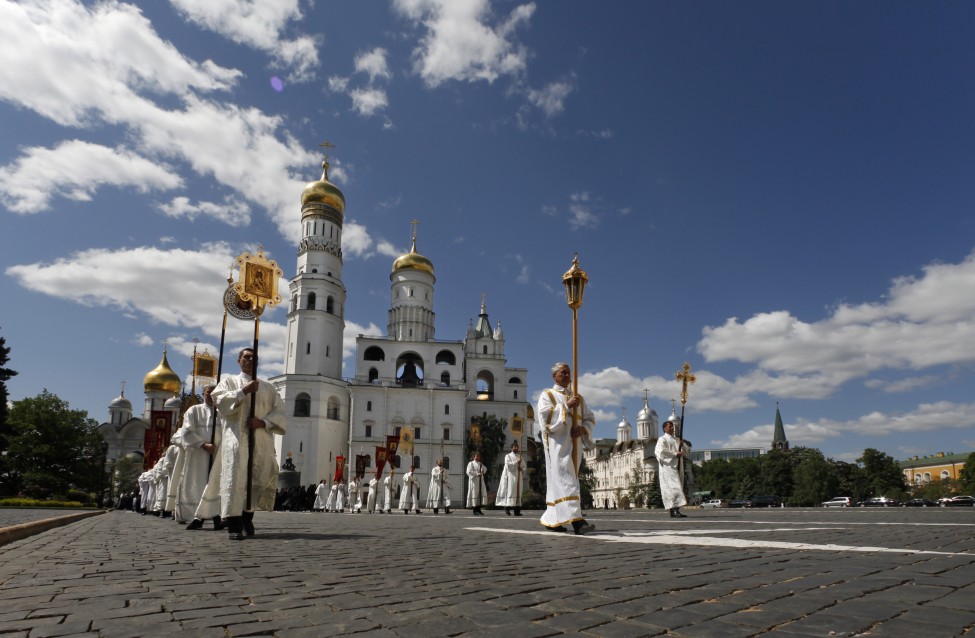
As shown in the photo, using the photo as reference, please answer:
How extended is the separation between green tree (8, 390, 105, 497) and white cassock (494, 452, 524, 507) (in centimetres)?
4011

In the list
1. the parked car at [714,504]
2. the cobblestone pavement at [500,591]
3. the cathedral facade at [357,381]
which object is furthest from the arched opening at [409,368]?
the cobblestone pavement at [500,591]

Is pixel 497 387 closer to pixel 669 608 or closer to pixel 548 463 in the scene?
pixel 548 463

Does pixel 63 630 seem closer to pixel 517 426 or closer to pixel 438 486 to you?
pixel 517 426

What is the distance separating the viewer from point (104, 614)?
9.52 ft

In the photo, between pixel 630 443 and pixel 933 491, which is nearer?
pixel 933 491

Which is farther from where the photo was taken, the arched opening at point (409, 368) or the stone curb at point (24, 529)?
the arched opening at point (409, 368)

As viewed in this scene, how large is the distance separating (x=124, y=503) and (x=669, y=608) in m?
39.4

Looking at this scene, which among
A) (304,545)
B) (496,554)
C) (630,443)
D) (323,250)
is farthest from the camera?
(630,443)

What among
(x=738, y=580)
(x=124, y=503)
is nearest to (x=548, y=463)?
(x=738, y=580)

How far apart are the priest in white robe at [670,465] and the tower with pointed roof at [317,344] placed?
46.8m

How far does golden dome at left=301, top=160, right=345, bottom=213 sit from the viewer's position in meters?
64.8

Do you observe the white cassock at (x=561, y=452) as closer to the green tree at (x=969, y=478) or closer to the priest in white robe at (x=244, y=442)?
the priest in white robe at (x=244, y=442)

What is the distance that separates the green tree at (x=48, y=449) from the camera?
163 feet

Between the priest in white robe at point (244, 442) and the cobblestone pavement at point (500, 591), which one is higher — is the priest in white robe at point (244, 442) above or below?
above
